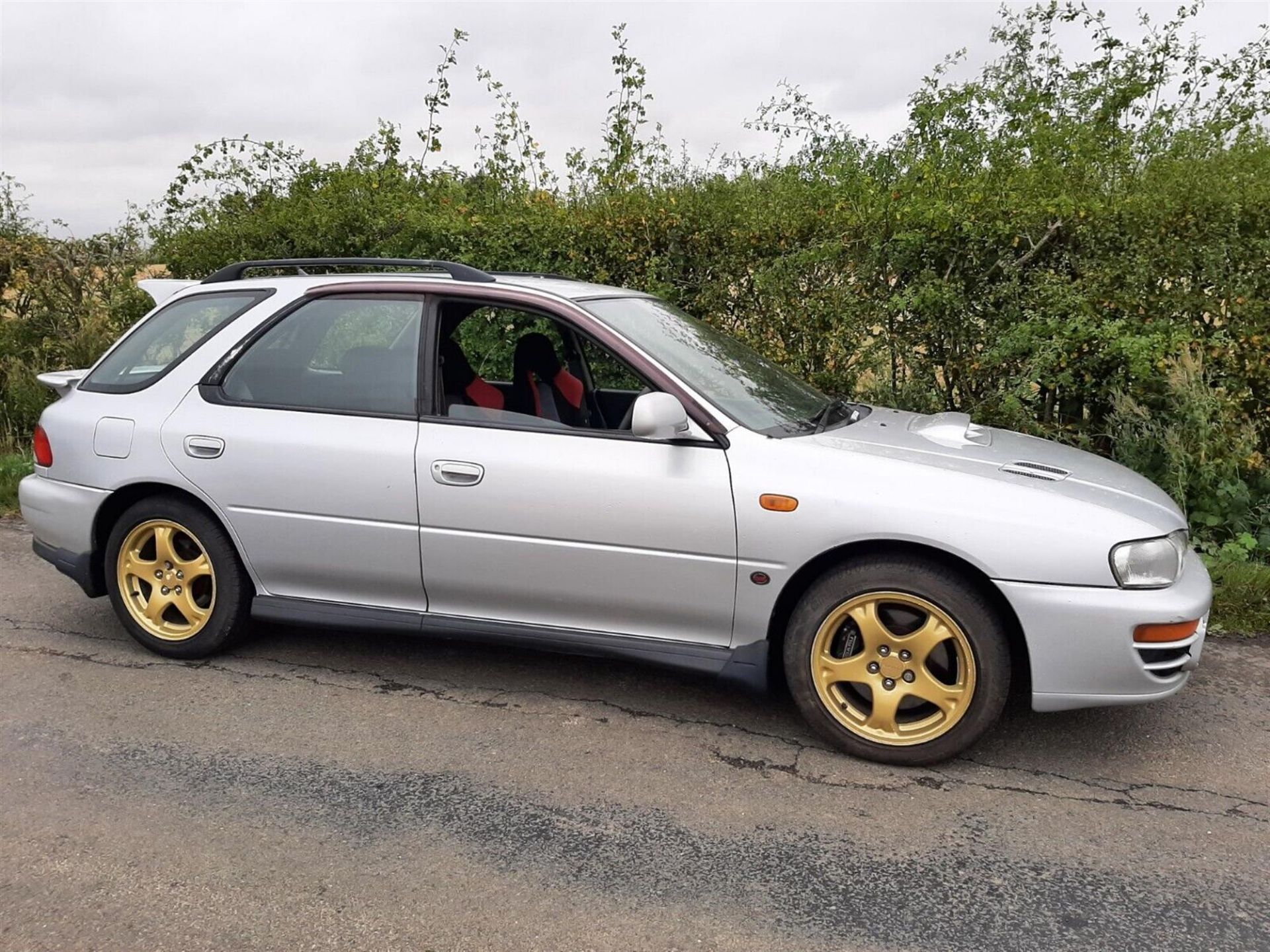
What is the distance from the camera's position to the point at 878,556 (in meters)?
3.60

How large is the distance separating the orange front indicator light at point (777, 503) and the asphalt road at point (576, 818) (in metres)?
0.91

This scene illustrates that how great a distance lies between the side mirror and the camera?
3600 mm

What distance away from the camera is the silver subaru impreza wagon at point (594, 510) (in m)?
3.47

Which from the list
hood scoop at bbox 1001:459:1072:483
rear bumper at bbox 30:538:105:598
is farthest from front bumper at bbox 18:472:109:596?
hood scoop at bbox 1001:459:1072:483

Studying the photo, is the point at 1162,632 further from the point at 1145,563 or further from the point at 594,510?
the point at 594,510

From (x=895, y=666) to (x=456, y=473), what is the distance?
5.88 ft

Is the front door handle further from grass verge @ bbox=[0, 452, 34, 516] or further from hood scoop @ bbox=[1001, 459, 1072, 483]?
grass verge @ bbox=[0, 452, 34, 516]

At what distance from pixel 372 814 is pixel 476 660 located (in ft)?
4.53

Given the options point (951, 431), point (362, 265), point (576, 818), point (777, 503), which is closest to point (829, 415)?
point (951, 431)

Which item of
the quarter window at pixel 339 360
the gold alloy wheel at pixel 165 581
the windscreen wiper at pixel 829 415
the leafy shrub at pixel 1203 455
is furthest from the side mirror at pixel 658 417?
the leafy shrub at pixel 1203 455

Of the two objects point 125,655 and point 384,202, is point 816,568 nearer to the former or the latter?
point 125,655

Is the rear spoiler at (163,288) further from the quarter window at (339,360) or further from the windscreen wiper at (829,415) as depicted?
the windscreen wiper at (829,415)

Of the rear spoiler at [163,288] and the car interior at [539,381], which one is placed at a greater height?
the rear spoiler at [163,288]

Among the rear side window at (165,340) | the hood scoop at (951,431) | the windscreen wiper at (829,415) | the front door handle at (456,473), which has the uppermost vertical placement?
the rear side window at (165,340)
